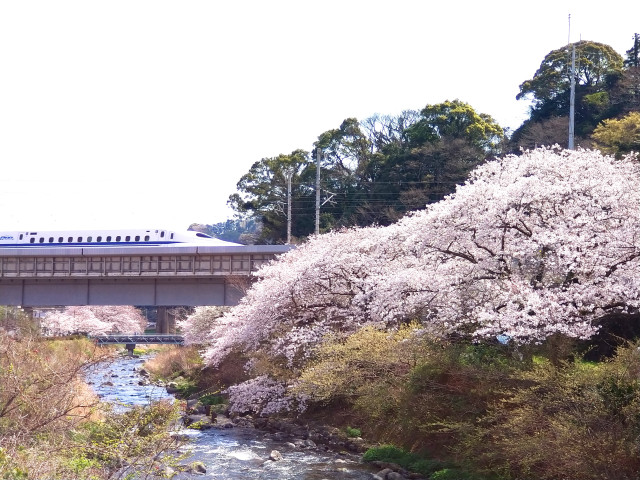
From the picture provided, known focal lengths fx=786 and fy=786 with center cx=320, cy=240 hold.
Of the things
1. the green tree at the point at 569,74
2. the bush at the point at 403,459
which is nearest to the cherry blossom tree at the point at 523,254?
the bush at the point at 403,459

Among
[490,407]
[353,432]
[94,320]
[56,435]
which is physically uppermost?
[490,407]

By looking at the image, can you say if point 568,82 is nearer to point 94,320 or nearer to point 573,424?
point 573,424

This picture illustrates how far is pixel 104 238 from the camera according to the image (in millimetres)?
52125

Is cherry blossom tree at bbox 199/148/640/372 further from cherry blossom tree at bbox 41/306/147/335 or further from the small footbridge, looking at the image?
cherry blossom tree at bbox 41/306/147/335

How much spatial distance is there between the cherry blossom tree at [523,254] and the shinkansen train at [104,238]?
1144 inches

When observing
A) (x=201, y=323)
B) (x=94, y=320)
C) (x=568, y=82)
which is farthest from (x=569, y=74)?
(x=94, y=320)

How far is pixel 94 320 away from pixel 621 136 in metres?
50.7

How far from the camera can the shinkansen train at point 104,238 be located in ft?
168

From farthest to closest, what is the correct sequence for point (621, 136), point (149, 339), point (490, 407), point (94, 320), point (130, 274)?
point (94, 320) < point (149, 339) < point (130, 274) < point (621, 136) < point (490, 407)

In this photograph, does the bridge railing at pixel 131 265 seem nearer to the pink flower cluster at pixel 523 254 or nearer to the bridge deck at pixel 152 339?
the pink flower cluster at pixel 523 254

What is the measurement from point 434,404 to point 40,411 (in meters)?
9.21

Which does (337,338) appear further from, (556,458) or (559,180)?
(556,458)

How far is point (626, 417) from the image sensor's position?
1366cm

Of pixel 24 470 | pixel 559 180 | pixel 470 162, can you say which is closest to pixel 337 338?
pixel 559 180
